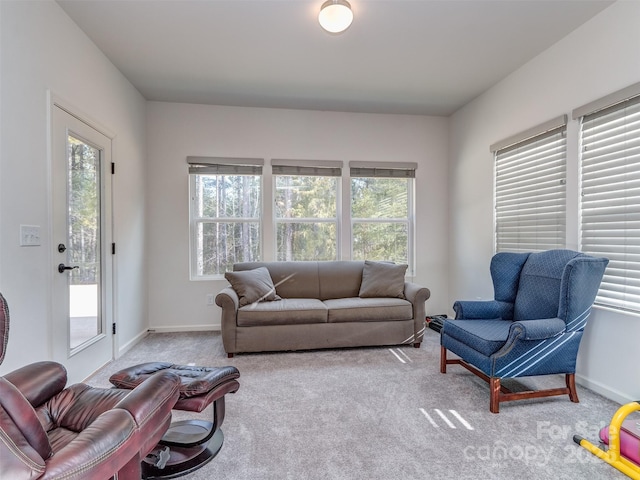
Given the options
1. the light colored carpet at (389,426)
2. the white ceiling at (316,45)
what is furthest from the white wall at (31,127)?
the light colored carpet at (389,426)

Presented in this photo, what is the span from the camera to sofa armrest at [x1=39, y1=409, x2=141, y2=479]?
90 centimetres

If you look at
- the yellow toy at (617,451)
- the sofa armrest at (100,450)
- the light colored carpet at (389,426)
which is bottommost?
the light colored carpet at (389,426)

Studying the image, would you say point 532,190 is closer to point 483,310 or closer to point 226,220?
point 483,310

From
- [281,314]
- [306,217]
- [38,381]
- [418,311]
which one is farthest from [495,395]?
[306,217]

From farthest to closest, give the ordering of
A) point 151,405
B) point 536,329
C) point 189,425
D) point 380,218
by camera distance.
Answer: point 380,218
point 536,329
point 189,425
point 151,405

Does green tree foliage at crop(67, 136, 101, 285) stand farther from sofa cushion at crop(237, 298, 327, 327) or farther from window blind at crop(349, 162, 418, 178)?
window blind at crop(349, 162, 418, 178)

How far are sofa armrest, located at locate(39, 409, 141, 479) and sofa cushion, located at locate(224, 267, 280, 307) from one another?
7.34ft

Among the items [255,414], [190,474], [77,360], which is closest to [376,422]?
[255,414]

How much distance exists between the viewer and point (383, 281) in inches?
148

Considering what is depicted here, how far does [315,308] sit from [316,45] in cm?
244

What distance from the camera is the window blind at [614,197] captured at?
226 cm

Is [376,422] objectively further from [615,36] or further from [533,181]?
[615,36]

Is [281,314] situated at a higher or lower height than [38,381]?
lower

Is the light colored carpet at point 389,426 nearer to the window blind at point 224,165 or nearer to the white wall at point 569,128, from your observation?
the white wall at point 569,128
